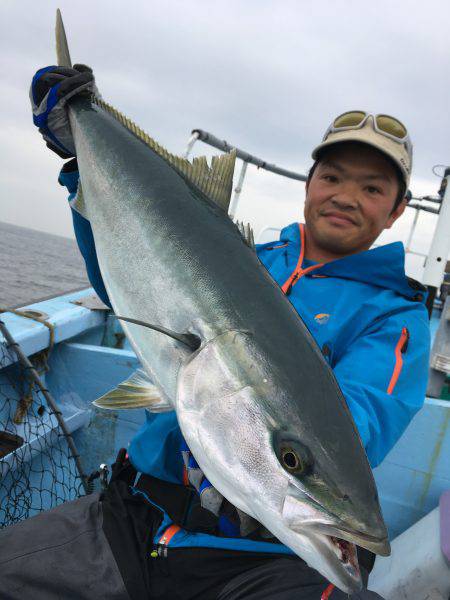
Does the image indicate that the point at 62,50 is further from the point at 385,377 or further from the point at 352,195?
the point at 385,377

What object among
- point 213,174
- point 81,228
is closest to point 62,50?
point 81,228

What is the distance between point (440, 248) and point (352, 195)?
3.09m

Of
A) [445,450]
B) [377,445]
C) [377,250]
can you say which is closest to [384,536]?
[377,445]

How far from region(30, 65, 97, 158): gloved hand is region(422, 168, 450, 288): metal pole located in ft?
12.8

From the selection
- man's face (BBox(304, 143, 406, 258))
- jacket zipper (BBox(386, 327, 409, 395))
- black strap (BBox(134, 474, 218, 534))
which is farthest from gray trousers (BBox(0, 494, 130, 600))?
man's face (BBox(304, 143, 406, 258))

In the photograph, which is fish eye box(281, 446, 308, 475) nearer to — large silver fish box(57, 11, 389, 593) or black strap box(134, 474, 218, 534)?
large silver fish box(57, 11, 389, 593)

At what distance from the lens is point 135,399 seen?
156 centimetres

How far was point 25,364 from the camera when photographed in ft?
9.95

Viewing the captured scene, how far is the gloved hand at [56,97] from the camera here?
236cm

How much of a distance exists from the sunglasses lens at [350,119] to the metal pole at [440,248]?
2758 millimetres

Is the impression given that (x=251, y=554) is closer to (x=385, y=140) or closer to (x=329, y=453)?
(x=329, y=453)

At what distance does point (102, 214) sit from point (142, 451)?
1.14 meters

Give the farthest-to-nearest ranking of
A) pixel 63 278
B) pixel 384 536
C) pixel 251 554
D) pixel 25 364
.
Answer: pixel 63 278, pixel 25 364, pixel 251 554, pixel 384 536

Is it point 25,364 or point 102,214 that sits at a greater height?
point 102,214
